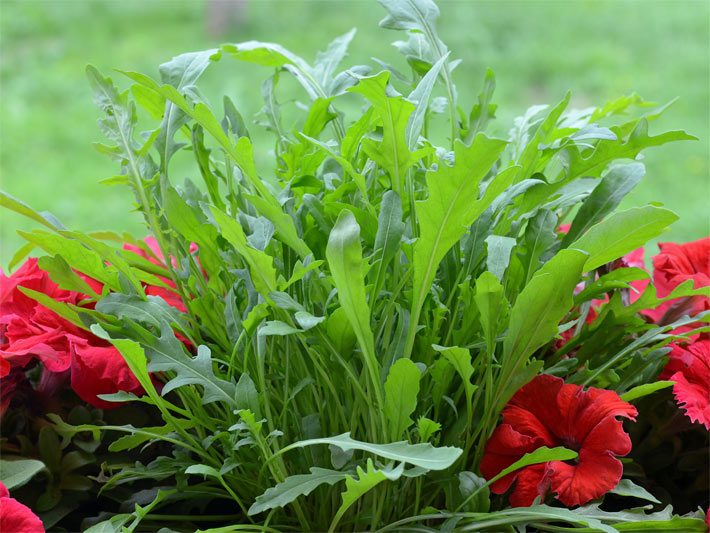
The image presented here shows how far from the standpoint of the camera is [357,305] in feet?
1.51

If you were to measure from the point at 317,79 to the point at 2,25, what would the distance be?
2376 mm

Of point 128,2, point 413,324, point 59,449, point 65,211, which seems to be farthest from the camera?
point 128,2

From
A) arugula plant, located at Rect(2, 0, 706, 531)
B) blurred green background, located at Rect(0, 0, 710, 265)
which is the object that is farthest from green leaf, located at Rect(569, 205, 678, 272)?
blurred green background, located at Rect(0, 0, 710, 265)

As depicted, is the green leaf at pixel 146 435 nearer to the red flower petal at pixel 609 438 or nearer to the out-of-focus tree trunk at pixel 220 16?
the red flower petal at pixel 609 438

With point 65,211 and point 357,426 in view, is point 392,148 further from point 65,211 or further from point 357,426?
point 65,211

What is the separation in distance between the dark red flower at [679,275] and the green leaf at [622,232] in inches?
5.7

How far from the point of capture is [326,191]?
585 millimetres

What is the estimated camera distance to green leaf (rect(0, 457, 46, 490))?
0.56 metres

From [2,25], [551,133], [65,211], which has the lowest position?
[65,211]

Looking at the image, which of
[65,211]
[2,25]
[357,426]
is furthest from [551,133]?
[2,25]

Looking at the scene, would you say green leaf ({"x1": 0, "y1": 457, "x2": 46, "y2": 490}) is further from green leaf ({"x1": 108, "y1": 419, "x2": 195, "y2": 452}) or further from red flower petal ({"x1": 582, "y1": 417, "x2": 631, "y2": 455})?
red flower petal ({"x1": 582, "y1": 417, "x2": 631, "y2": 455})

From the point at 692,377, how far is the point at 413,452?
23 centimetres

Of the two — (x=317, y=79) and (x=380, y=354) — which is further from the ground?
(x=317, y=79)

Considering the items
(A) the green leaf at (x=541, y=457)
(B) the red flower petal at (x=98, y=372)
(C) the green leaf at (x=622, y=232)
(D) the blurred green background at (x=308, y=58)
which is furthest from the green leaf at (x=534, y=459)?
(D) the blurred green background at (x=308, y=58)
